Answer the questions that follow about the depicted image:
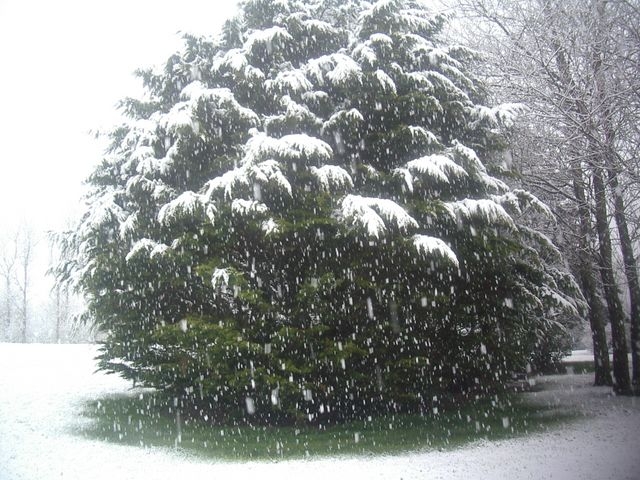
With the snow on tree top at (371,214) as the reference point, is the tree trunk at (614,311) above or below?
below

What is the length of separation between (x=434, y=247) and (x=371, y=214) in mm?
1116

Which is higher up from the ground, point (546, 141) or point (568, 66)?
point (568, 66)

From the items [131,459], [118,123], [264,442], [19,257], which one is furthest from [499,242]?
[19,257]

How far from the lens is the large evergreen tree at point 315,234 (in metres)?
7.41

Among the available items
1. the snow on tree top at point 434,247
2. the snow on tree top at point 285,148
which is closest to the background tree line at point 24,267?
the snow on tree top at point 285,148

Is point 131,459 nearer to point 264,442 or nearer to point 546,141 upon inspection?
point 264,442

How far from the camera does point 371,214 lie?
663 cm

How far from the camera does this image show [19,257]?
98.7 ft

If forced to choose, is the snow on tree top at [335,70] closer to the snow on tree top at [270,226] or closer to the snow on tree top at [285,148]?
the snow on tree top at [285,148]

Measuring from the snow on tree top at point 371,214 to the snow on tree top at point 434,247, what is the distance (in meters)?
0.26

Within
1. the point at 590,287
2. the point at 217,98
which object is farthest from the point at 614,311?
the point at 217,98

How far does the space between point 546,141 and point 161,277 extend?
7.60m

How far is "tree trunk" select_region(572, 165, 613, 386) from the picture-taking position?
34.0ft

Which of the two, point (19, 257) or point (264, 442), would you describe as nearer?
point (264, 442)
